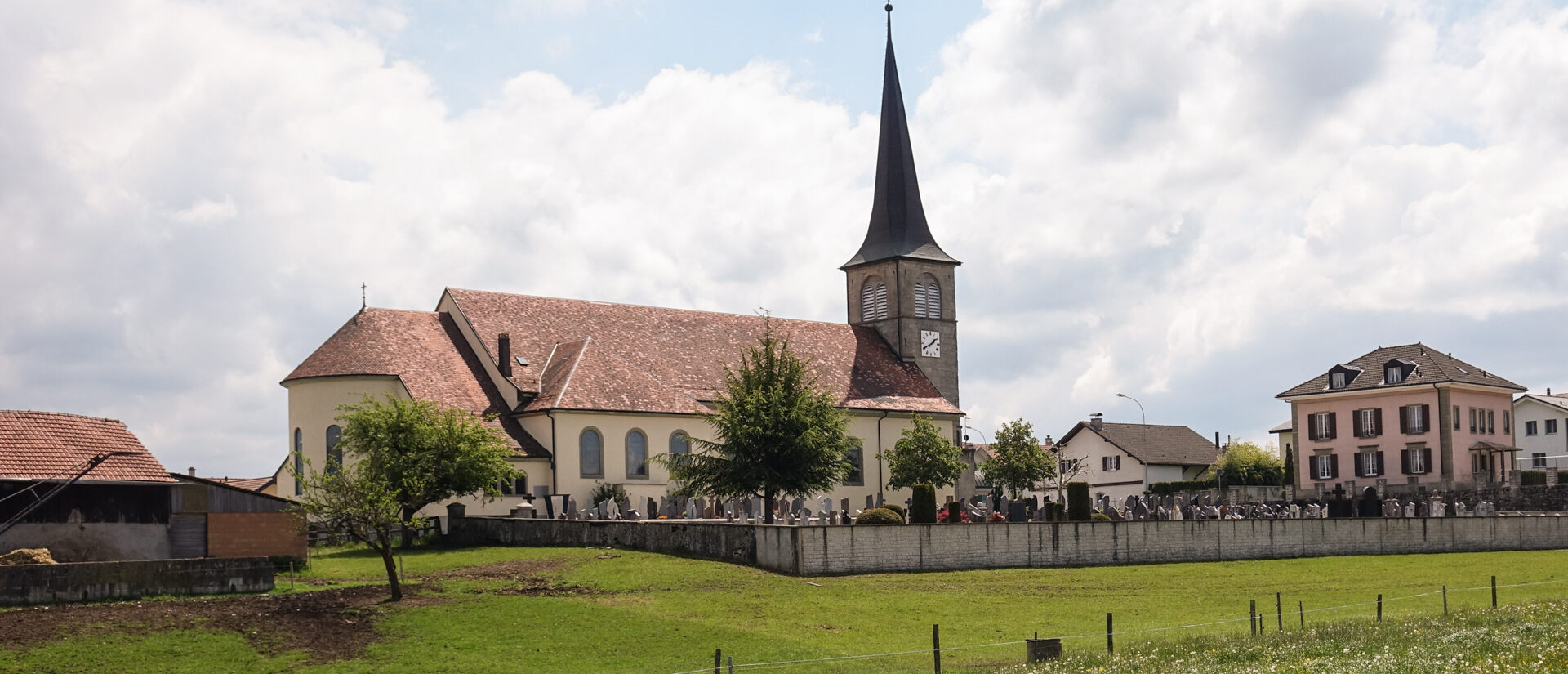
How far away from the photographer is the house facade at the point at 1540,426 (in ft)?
314

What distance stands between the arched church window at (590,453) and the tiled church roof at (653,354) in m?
1.16

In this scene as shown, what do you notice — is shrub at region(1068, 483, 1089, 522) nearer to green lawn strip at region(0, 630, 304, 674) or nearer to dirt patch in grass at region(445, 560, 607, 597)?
dirt patch in grass at region(445, 560, 607, 597)

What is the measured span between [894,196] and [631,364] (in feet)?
63.7

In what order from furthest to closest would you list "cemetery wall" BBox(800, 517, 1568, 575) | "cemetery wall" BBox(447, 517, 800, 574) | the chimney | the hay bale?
the chimney < "cemetery wall" BBox(800, 517, 1568, 575) < "cemetery wall" BBox(447, 517, 800, 574) < the hay bale

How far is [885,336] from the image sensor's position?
7356cm

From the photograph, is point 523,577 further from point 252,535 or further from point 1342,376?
point 1342,376

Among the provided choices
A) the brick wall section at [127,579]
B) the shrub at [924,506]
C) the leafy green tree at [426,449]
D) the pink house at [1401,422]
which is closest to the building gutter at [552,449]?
the leafy green tree at [426,449]

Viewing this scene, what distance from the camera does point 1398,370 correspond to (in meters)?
79.3

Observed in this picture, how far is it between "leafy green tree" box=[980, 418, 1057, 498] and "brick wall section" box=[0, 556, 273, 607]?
138ft

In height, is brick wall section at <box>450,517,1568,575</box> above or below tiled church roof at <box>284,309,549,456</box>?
below

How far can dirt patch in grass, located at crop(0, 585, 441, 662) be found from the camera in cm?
2555

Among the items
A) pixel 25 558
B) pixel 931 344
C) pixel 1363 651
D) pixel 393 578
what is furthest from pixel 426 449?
pixel 931 344

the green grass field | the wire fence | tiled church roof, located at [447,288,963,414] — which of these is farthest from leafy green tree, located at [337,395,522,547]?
the wire fence

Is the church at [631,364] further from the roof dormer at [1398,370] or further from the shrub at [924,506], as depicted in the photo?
the roof dormer at [1398,370]
